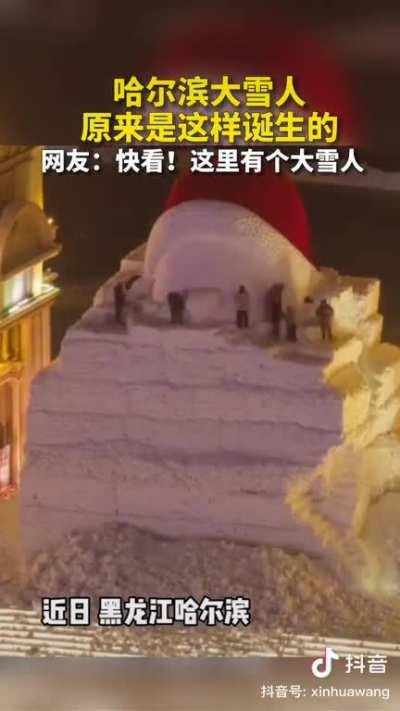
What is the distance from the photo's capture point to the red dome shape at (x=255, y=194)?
10.8ft

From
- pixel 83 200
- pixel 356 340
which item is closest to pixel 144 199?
pixel 83 200

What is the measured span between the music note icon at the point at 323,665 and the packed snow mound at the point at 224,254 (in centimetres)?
75

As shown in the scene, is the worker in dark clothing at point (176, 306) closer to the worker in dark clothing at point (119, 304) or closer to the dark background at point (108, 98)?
the worker in dark clothing at point (119, 304)

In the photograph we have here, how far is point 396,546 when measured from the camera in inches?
135

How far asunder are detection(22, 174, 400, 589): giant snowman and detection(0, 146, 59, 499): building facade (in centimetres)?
15

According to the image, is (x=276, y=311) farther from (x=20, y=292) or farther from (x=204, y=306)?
(x=20, y=292)

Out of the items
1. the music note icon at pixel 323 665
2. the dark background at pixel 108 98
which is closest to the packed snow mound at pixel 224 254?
the dark background at pixel 108 98

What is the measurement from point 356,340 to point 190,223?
1.48 ft

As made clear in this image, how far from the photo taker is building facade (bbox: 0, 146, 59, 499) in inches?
132

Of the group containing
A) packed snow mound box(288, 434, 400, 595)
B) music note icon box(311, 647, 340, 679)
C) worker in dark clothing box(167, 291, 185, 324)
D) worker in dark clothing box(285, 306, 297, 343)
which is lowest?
music note icon box(311, 647, 340, 679)

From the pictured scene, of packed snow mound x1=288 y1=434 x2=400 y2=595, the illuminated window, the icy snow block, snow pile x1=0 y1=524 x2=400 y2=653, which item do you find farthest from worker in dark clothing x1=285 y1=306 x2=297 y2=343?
the illuminated window

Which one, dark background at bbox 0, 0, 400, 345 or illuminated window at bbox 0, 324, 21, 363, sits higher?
dark background at bbox 0, 0, 400, 345

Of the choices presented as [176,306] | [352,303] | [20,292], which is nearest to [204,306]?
[176,306]

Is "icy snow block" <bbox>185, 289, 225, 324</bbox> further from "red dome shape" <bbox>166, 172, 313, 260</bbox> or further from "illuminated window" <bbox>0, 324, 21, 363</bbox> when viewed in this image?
"illuminated window" <bbox>0, 324, 21, 363</bbox>
